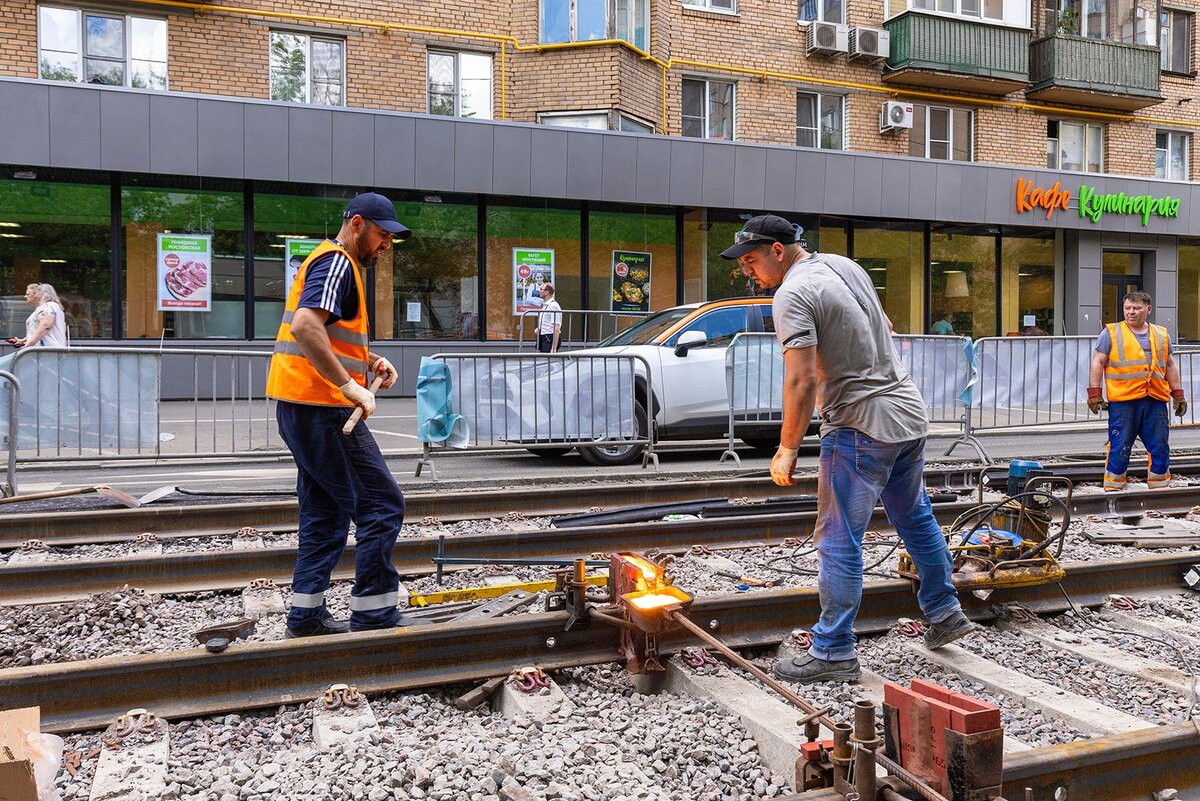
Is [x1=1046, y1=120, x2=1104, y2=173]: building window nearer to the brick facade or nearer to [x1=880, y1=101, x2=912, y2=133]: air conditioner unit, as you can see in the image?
the brick facade

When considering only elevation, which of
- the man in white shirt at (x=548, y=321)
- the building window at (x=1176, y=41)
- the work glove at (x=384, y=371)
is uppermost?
the building window at (x=1176, y=41)

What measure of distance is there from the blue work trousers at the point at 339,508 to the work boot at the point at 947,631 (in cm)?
236

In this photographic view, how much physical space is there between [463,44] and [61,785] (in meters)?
18.5

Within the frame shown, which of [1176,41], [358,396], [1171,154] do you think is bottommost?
[358,396]

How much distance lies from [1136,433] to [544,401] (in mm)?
5552

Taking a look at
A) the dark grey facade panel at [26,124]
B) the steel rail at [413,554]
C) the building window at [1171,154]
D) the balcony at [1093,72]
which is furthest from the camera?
the building window at [1171,154]

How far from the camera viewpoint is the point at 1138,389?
8.94m

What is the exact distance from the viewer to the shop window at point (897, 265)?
23.2m

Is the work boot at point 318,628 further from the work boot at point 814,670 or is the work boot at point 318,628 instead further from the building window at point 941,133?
the building window at point 941,133

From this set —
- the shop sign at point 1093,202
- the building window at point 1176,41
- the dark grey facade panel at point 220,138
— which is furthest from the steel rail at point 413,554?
the building window at point 1176,41

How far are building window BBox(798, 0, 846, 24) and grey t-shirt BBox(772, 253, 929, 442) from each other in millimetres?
20286

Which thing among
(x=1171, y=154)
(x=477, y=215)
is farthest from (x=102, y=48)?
(x=1171, y=154)

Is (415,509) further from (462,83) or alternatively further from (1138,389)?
(462,83)

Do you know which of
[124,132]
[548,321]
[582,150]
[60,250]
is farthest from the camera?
[582,150]
